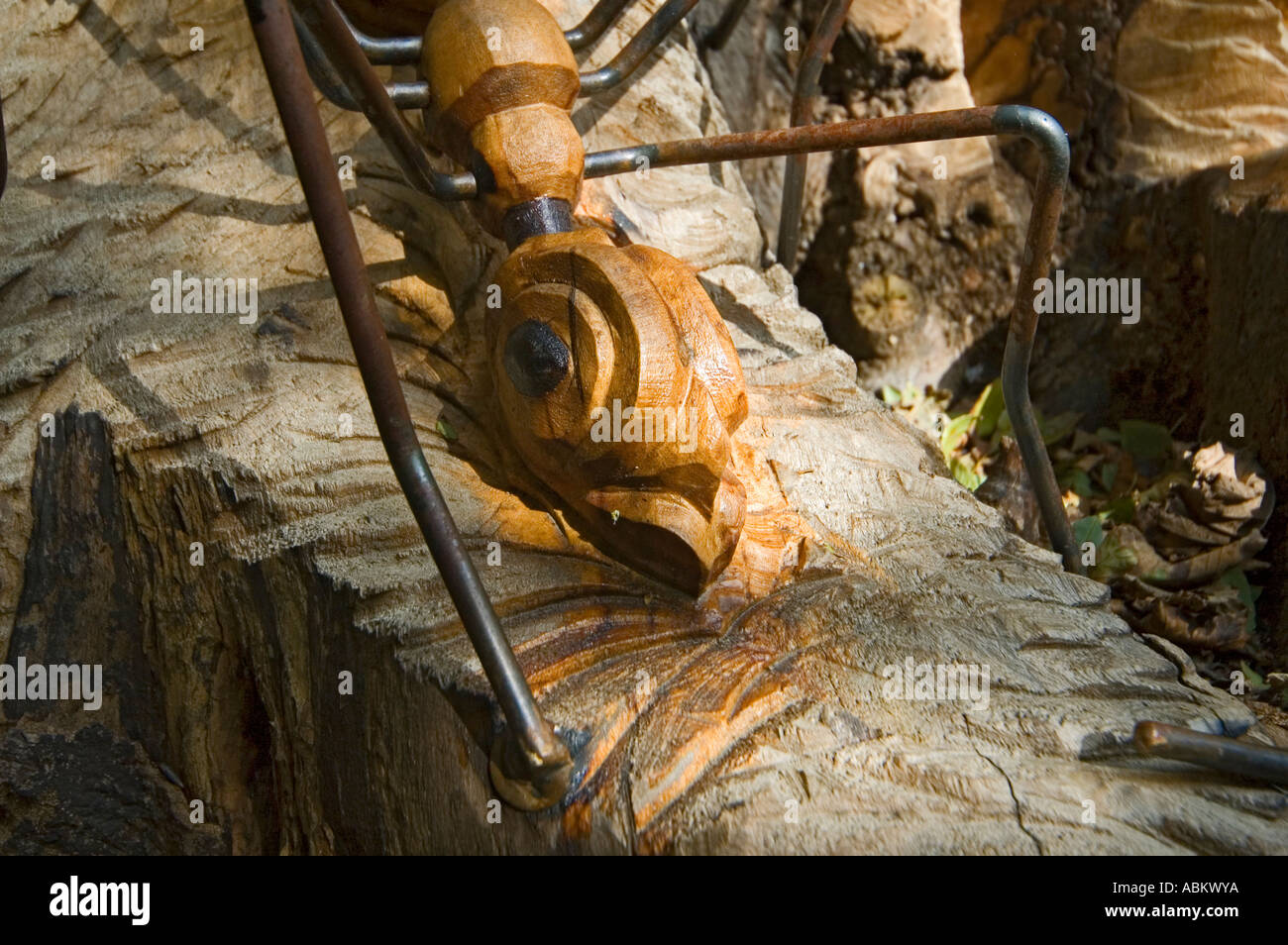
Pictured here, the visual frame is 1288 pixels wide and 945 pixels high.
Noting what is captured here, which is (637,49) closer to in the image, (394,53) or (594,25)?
(594,25)

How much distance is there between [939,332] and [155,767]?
6.40ft

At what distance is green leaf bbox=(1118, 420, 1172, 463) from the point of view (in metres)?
2.51

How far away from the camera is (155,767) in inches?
67.4

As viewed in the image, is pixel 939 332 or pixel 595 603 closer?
pixel 595 603

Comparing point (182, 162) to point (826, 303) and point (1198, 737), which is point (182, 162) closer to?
point (826, 303)

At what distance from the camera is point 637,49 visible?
2035 mm

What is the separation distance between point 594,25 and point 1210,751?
4.90 ft

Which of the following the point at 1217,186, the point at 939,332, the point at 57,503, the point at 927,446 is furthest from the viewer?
the point at 939,332

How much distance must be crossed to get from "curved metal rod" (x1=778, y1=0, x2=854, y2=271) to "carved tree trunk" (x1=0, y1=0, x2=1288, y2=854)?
20 cm

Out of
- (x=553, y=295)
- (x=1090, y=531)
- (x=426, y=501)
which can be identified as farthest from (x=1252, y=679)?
(x=426, y=501)

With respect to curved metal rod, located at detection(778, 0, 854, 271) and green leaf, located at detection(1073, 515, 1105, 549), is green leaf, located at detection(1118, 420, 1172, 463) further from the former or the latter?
curved metal rod, located at detection(778, 0, 854, 271)

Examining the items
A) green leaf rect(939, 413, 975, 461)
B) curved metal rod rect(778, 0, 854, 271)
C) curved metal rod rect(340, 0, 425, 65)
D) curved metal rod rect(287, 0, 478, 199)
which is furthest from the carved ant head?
green leaf rect(939, 413, 975, 461)

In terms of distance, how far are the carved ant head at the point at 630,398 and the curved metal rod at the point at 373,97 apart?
0.63 feet
